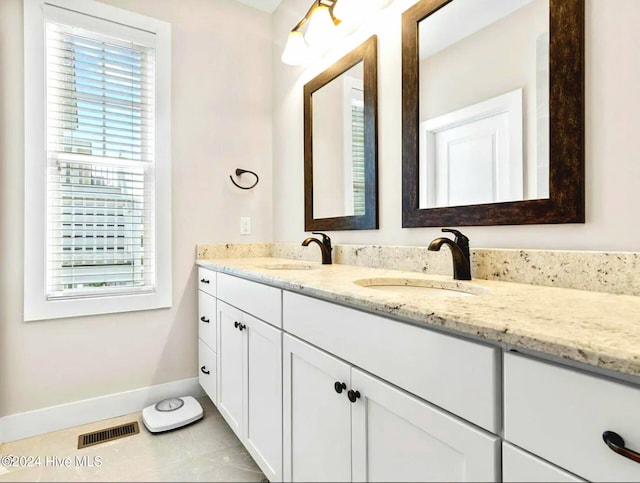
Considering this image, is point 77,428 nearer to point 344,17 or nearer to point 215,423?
point 215,423

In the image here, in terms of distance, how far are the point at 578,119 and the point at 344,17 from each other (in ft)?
3.82

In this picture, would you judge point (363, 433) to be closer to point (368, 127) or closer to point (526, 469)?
point (526, 469)

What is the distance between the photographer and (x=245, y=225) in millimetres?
2363

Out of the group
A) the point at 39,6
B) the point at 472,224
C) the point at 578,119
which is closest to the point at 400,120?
the point at 472,224

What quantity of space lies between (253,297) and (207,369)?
81cm

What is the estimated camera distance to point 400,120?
1495 millimetres

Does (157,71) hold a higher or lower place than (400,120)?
higher

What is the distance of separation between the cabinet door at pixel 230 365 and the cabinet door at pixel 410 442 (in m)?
0.78

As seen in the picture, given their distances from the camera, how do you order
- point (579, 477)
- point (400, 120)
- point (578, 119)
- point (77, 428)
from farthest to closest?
point (77, 428)
point (400, 120)
point (578, 119)
point (579, 477)

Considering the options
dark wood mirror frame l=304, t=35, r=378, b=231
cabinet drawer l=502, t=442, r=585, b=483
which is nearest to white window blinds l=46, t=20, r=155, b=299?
dark wood mirror frame l=304, t=35, r=378, b=231

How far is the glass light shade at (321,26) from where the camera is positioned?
5.87 ft

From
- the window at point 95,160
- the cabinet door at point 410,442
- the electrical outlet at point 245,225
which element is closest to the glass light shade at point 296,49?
the window at point 95,160

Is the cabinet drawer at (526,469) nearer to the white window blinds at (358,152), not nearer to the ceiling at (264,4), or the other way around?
the white window blinds at (358,152)

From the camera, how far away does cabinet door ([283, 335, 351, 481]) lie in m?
0.93
